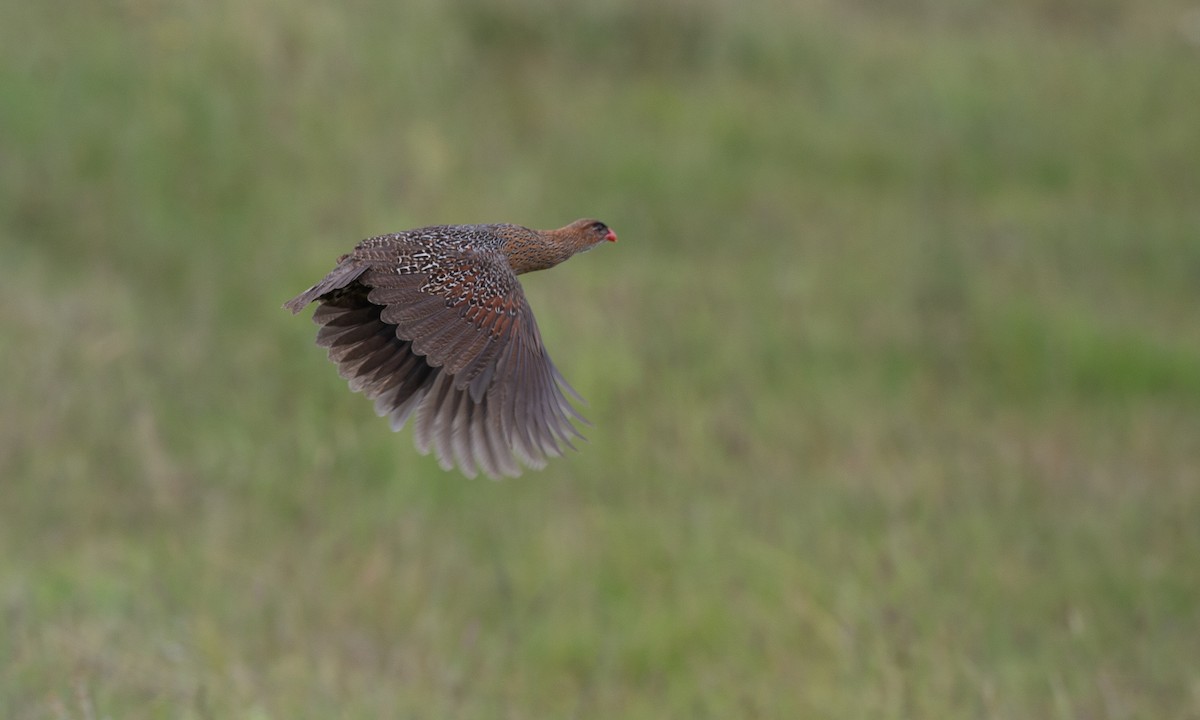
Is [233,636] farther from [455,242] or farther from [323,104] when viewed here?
[323,104]

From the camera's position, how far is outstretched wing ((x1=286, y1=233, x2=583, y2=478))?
180 inches

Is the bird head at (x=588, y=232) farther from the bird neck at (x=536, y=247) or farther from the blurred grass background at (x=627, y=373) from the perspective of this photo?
the blurred grass background at (x=627, y=373)

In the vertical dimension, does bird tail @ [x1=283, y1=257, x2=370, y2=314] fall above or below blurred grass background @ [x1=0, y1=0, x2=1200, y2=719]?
above

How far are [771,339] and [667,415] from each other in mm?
1333

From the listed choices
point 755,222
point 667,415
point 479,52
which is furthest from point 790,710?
point 479,52

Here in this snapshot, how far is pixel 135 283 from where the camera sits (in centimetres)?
870

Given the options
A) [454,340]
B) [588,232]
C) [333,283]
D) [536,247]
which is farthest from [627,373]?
[333,283]

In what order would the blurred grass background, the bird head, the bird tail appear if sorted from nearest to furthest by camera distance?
the bird tail → the bird head → the blurred grass background

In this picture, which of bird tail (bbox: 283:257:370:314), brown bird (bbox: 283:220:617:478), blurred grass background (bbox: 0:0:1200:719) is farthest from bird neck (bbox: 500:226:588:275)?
blurred grass background (bbox: 0:0:1200:719)

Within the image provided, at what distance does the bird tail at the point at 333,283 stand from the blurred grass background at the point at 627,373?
1.28 meters

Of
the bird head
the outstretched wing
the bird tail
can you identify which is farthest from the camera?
the bird head

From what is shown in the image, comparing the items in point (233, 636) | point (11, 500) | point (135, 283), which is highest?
point (135, 283)

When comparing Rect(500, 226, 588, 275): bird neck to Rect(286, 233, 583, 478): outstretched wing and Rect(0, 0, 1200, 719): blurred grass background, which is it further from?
Rect(0, 0, 1200, 719): blurred grass background

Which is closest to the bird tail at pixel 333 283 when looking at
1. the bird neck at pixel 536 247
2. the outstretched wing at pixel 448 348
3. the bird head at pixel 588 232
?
the outstretched wing at pixel 448 348
